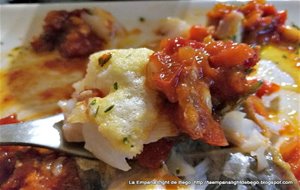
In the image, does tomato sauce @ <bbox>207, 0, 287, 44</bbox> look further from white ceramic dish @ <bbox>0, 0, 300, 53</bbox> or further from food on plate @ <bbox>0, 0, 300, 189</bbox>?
food on plate @ <bbox>0, 0, 300, 189</bbox>

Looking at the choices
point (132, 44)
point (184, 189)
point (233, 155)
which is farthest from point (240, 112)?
point (132, 44)

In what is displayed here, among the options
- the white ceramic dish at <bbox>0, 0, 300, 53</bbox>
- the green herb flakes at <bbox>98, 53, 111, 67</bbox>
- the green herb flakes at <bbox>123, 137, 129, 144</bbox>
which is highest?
the green herb flakes at <bbox>98, 53, 111, 67</bbox>

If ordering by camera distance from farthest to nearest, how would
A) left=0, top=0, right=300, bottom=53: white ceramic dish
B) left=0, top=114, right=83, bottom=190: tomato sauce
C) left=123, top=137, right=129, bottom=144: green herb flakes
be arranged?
left=0, top=0, right=300, bottom=53: white ceramic dish < left=0, top=114, right=83, bottom=190: tomato sauce < left=123, top=137, right=129, bottom=144: green herb flakes

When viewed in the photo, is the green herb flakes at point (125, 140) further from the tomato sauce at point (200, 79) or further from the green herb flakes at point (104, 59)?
the green herb flakes at point (104, 59)

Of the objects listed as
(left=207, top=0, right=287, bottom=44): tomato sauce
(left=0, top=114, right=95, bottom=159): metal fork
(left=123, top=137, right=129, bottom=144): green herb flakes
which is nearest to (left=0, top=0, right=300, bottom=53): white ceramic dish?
(left=207, top=0, right=287, bottom=44): tomato sauce

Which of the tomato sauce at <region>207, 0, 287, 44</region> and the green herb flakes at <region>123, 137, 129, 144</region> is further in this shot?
the tomato sauce at <region>207, 0, 287, 44</region>

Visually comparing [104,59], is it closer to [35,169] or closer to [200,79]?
[200,79]
